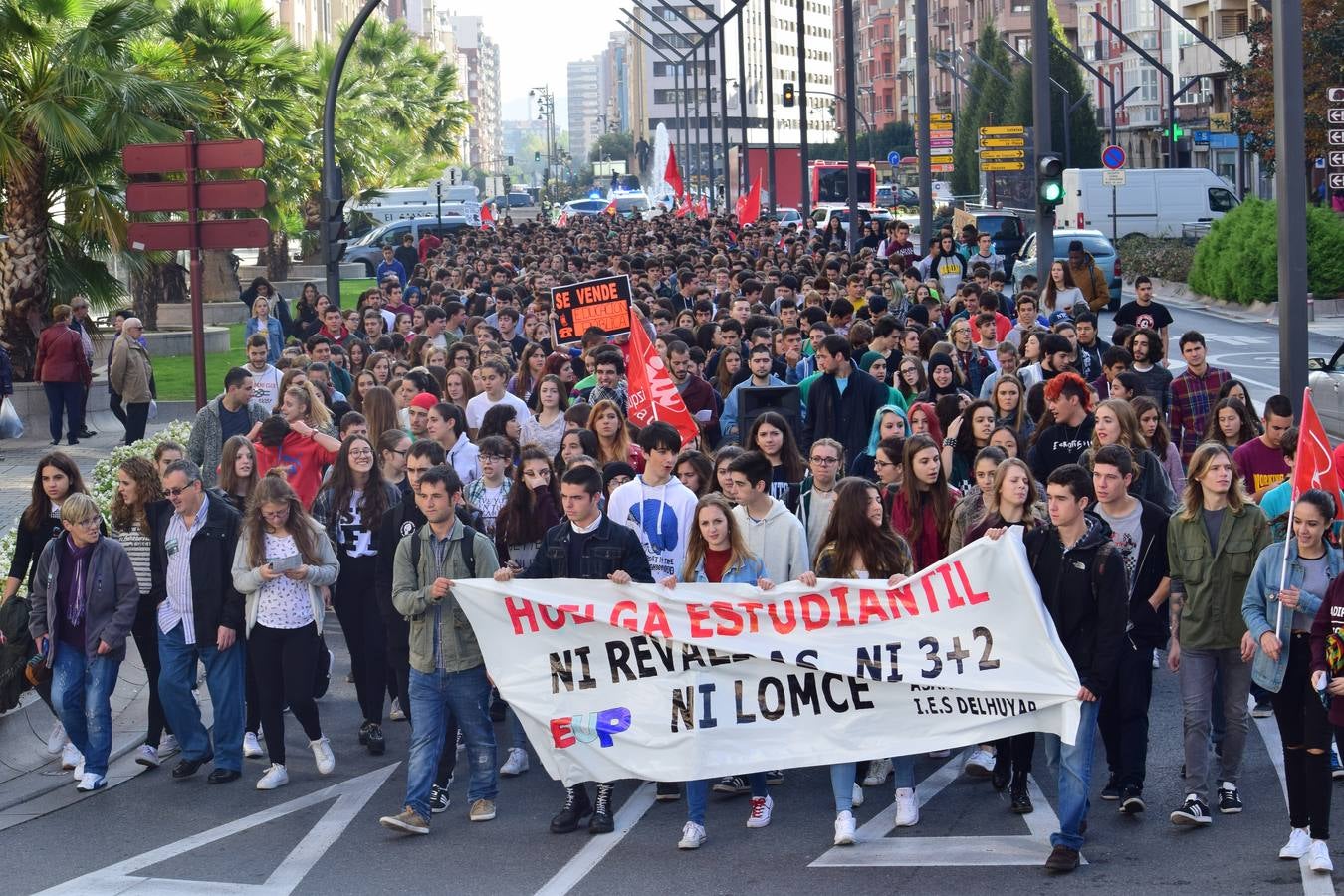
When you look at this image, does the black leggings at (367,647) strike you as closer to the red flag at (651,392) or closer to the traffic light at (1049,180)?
the red flag at (651,392)

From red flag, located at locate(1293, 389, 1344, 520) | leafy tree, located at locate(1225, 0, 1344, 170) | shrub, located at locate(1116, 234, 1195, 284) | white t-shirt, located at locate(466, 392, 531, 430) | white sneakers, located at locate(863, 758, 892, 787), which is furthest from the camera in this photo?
shrub, located at locate(1116, 234, 1195, 284)

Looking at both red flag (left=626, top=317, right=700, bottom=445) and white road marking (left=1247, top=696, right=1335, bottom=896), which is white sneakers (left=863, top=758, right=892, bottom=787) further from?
red flag (left=626, top=317, right=700, bottom=445)

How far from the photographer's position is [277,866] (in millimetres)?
8180

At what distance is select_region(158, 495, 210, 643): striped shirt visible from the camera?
31.2 ft

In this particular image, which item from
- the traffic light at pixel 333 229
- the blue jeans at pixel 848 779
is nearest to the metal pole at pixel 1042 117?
the traffic light at pixel 333 229

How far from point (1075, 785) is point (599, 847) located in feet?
6.64

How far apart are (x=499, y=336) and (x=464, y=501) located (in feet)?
31.1

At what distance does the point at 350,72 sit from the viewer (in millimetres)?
53406

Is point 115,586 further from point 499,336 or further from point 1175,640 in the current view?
point 499,336

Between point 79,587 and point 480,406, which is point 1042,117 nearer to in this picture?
point 480,406

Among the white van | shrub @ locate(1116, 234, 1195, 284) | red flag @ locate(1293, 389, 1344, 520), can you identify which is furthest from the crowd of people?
the white van

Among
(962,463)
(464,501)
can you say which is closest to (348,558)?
(464,501)

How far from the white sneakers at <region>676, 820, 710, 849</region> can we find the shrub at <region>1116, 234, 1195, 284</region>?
3460 cm

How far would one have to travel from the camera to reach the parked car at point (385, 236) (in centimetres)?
5447
